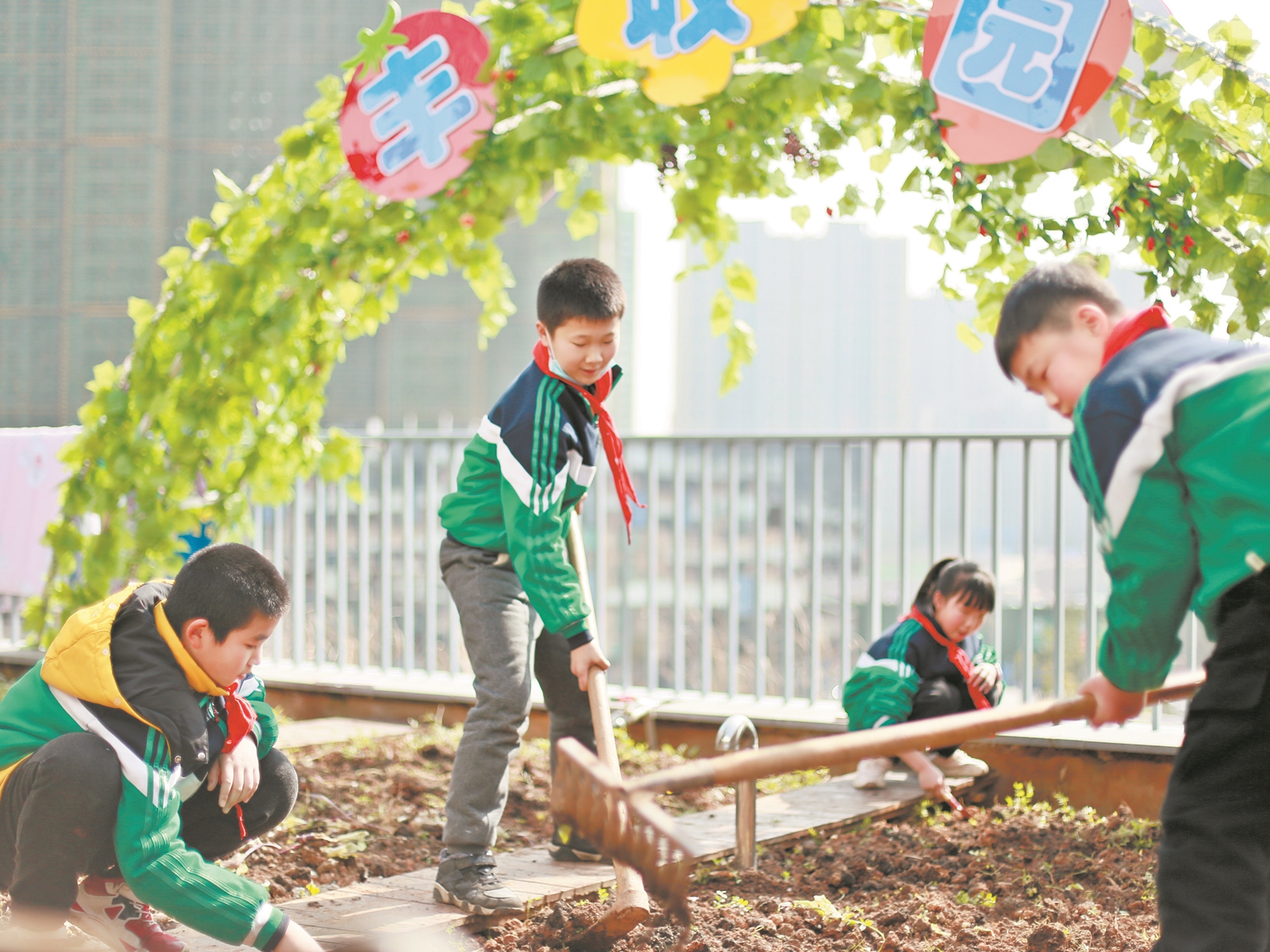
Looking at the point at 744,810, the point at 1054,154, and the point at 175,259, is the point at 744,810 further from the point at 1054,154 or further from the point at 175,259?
the point at 175,259

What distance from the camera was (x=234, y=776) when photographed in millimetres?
2439

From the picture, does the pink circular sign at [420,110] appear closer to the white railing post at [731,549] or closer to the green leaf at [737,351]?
the green leaf at [737,351]

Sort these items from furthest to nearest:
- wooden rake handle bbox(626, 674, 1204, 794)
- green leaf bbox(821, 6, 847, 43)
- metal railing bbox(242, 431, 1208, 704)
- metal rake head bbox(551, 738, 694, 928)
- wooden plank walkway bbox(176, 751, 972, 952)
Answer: metal railing bbox(242, 431, 1208, 704) < green leaf bbox(821, 6, 847, 43) < wooden plank walkway bbox(176, 751, 972, 952) < metal rake head bbox(551, 738, 694, 928) < wooden rake handle bbox(626, 674, 1204, 794)

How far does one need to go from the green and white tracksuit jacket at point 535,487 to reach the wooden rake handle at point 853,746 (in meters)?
1.00

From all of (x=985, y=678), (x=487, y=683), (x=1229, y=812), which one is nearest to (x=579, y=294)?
(x=487, y=683)

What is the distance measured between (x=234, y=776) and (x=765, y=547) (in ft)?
10.7

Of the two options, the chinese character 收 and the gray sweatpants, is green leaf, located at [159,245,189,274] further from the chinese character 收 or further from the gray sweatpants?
the gray sweatpants

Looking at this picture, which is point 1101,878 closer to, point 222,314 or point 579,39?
point 579,39

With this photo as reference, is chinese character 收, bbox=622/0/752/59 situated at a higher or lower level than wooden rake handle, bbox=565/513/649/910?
higher

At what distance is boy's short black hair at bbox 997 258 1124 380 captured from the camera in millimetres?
2031

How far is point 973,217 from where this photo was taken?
12.2 feet

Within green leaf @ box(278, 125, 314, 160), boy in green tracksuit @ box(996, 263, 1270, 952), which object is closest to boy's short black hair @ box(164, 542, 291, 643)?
boy in green tracksuit @ box(996, 263, 1270, 952)

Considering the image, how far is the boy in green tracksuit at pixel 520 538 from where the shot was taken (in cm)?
282

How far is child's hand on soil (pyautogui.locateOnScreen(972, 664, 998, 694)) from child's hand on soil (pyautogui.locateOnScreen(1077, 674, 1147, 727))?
194 centimetres
